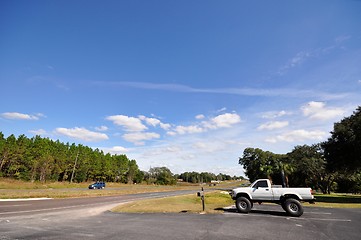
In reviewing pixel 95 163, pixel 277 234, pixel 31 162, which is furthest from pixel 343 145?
pixel 95 163

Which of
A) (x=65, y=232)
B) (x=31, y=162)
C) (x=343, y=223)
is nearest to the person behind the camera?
(x=65, y=232)

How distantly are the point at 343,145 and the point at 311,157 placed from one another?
102 feet

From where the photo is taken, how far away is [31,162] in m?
67.0

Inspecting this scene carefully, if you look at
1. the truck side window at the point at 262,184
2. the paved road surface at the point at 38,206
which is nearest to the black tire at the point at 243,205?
the truck side window at the point at 262,184

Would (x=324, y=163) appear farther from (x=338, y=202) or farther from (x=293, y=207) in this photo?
(x=293, y=207)

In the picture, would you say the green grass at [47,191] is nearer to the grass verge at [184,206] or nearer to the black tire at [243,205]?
the grass verge at [184,206]

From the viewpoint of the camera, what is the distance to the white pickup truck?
13047 mm

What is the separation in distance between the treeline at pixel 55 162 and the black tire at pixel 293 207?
7262 cm

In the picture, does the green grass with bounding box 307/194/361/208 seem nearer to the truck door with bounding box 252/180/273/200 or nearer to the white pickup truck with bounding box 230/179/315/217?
the white pickup truck with bounding box 230/179/315/217

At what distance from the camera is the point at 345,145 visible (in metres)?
30.2

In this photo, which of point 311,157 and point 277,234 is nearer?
point 277,234

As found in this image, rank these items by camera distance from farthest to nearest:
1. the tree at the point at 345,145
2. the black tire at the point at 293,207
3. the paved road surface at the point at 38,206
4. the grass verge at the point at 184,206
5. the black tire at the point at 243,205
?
1. the tree at the point at 345,145
2. the grass verge at the point at 184,206
3. the paved road surface at the point at 38,206
4. the black tire at the point at 243,205
5. the black tire at the point at 293,207

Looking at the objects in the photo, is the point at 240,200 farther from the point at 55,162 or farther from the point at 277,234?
the point at 55,162

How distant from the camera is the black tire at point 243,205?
14.5 meters
